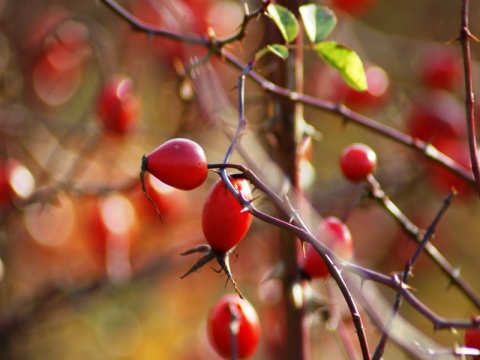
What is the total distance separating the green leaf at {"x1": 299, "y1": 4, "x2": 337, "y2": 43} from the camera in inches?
37.8

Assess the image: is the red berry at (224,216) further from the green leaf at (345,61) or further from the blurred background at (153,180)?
the blurred background at (153,180)

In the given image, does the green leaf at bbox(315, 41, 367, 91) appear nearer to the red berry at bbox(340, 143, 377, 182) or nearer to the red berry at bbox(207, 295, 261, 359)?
the red berry at bbox(340, 143, 377, 182)

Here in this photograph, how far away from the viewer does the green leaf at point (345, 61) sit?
0.93m

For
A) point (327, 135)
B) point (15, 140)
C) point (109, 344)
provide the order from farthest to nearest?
point (327, 135) < point (109, 344) < point (15, 140)

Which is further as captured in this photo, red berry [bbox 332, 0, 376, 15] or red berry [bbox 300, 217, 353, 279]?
red berry [bbox 332, 0, 376, 15]

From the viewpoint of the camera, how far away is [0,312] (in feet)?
7.21

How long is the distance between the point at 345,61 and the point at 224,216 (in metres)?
0.27

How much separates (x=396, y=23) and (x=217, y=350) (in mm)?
2733

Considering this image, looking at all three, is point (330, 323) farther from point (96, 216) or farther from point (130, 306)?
point (130, 306)

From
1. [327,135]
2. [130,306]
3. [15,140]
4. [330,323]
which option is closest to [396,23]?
[327,135]

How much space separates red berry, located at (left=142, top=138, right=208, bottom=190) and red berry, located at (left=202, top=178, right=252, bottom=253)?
0.03 m

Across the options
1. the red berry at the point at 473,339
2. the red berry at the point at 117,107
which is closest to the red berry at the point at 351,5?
the red berry at the point at 117,107

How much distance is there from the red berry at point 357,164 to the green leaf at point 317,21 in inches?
8.5

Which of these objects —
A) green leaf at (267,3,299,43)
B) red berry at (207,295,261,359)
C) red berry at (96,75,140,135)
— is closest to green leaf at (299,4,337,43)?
green leaf at (267,3,299,43)
